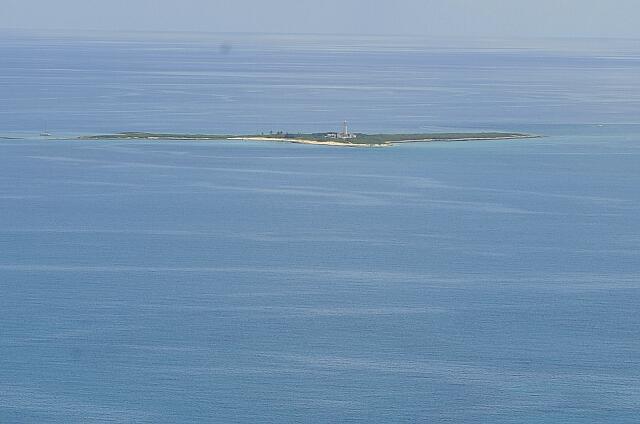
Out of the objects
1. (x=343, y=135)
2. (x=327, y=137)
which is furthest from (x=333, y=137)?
(x=343, y=135)

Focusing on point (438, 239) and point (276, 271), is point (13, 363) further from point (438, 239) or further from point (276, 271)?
point (438, 239)

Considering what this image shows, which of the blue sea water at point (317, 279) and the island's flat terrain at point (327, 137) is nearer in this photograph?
the blue sea water at point (317, 279)

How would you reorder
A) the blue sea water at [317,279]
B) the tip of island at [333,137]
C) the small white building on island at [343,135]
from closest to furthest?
the blue sea water at [317,279] < the tip of island at [333,137] < the small white building on island at [343,135]

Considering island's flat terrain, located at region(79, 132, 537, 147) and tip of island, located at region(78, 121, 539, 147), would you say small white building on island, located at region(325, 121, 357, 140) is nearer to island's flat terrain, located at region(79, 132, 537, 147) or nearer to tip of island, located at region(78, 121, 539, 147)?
tip of island, located at region(78, 121, 539, 147)

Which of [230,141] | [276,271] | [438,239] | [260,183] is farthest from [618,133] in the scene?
[276,271]

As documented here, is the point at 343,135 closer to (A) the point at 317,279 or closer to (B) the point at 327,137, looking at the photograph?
(B) the point at 327,137

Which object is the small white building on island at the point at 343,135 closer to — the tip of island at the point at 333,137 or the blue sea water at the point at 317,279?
the tip of island at the point at 333,137

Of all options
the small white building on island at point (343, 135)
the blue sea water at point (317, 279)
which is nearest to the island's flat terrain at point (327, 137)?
the small white building on island at point (343, 135)
